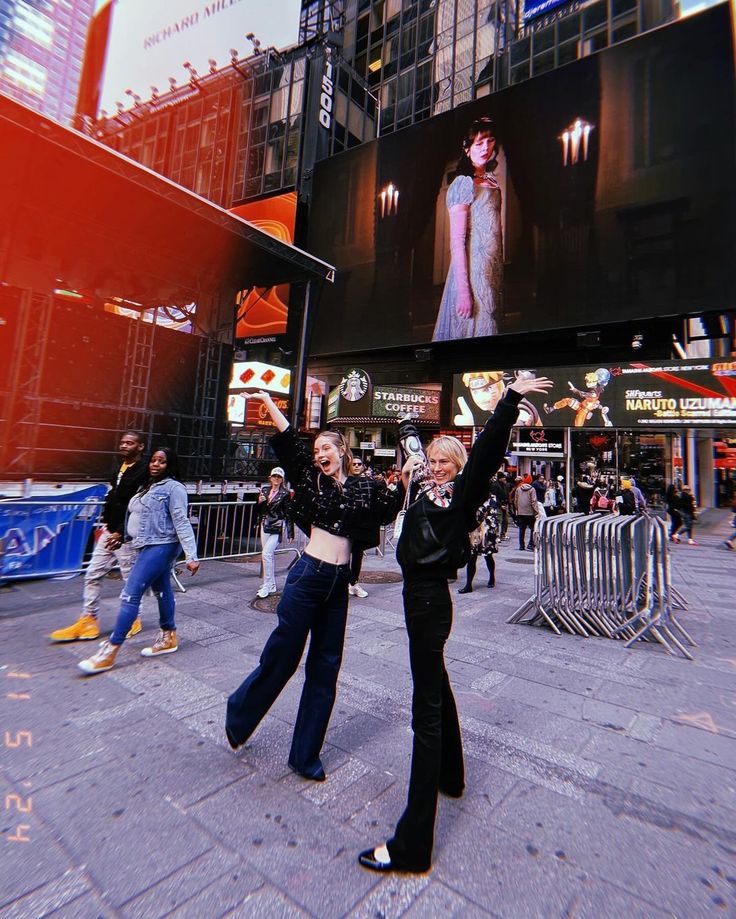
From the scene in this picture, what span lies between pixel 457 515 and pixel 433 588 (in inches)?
15.4

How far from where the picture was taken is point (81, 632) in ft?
16.2

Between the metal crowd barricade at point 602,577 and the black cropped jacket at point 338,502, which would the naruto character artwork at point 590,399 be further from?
the black cropped jacket at point 338,502

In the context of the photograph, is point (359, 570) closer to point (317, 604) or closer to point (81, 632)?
point (317, 604)

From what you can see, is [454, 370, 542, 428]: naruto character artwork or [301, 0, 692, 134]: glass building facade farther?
[301, 0, 692, 134]: glass building facade

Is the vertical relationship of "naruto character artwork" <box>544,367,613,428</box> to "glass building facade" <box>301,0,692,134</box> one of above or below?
below

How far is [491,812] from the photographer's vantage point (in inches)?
97.7

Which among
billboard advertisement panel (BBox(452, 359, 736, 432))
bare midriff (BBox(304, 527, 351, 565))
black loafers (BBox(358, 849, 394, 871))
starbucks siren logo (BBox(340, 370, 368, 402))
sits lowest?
black loafers (BBox(358, 849, 394, 871))

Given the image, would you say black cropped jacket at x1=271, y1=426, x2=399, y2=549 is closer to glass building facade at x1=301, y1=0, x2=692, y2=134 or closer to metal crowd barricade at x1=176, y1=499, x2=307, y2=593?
metal crowd barricade at x1=176, y1=499, x2=307, y2=593

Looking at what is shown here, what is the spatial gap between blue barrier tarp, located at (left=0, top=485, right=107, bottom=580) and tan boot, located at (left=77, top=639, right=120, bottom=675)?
137 inches

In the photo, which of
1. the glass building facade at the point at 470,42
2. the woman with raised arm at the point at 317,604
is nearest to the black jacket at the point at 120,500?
the woman with raised arm at the point at 317,604

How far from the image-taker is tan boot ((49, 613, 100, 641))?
4.90 meters

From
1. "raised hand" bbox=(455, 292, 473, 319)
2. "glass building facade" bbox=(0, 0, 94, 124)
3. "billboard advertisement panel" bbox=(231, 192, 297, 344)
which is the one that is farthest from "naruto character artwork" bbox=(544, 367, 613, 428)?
"glass building facade" bbox=(0, 0, 94, 124)

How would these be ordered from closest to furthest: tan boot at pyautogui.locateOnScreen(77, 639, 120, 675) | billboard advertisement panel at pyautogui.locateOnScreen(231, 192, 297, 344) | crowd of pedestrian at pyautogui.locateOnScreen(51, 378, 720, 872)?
1. crowd of pedestrian at pyautogui.locateOnScreen(51, 378, 720, 872)
2. tan boot at pyautogui.locateOnScreen(77, 639, 120, 675)
3. billboard advertisement panel at pyautogui.locateOnScreen(231, 192, 297, 344)

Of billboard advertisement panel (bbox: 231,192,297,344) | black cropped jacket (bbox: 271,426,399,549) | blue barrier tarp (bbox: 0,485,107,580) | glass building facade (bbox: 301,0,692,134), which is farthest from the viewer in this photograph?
billboard advertisement panel (bbox: 231,192,297,344)
